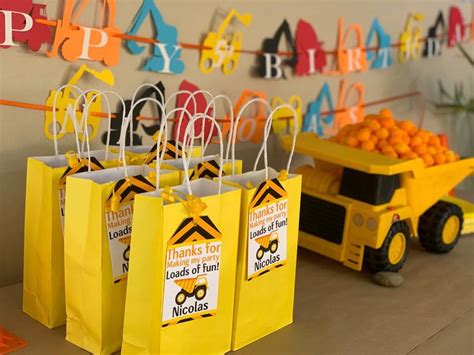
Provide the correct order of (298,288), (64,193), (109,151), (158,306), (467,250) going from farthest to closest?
1. (467,250)
2. (298,288)
3. (109,151)
4. (64,193)
5. (158,306)

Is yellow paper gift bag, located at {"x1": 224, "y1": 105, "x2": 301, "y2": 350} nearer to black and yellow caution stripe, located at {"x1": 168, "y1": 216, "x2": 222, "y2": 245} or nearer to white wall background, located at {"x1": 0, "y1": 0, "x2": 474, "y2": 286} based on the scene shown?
black and yellow caution stripe, located at {"x1": 168, "y1": 216, "x2": 222, "y2": 245}

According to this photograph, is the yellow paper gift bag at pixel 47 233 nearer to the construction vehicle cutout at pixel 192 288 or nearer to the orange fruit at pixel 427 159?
the construction vehicle cutout at pixel 192 288

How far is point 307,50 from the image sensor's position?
1.70 meters

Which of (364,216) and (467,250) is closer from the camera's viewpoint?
(364,216)

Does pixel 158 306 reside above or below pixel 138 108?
below

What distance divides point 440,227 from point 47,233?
0.89 m

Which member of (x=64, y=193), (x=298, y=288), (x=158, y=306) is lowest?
(x=298, y=288)

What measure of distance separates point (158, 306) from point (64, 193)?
27 centimetres

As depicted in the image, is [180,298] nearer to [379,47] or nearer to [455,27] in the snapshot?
[379,47]

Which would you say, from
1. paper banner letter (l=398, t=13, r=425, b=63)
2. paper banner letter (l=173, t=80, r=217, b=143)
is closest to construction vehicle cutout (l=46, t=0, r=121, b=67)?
paper banner letter (l=173, t=80, r=217, b=143)

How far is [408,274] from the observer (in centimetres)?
132

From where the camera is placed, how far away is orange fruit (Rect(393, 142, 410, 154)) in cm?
134

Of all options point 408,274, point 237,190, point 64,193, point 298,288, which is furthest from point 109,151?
point 408,274

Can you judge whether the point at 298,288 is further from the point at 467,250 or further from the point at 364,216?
the point at 467,250
